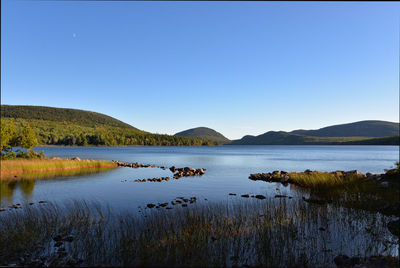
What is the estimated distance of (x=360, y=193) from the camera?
20031 millimetres

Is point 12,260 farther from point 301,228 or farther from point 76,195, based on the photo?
point 76,195

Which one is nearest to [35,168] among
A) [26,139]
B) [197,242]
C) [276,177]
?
[26,139]

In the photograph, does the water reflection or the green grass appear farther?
the water reflection

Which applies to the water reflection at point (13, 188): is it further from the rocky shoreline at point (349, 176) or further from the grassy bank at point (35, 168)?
the rocky shoreline at point (349, 176)

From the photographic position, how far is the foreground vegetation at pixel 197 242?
9523 mm

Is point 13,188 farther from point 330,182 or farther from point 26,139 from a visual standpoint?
point 330,182

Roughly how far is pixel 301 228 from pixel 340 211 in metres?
5.33

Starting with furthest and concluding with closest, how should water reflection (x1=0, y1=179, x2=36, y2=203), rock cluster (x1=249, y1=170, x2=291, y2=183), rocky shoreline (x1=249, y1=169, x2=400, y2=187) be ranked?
rock cluster (x1=249, y1=170, x2=291, y2=183), rocky shoreline (x1=249, y1=169, x2=400, y2=187), water reflection (x1=0, y1=179, x2=36, y2=203)

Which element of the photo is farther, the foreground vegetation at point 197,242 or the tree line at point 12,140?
the tree line at point 12,140

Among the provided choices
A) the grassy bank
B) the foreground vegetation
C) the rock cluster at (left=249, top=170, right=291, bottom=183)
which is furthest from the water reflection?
the rock cluster at (left=249, top=170, right=291, bottom=183)

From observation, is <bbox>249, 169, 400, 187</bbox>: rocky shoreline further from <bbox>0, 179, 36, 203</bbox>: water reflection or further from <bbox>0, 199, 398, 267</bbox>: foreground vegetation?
<bbox>0, 179, 36, 203</bbox>: water reflection

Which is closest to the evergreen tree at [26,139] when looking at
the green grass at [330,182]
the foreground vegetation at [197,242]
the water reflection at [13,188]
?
the water reflection at [13,188]

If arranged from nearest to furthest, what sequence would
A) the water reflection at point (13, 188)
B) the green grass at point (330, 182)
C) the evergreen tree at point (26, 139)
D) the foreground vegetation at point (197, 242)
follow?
the foreground vegetation at point (197, 242) → the green grass at point (330, 182) → the water reflection at point (13, 188) → the evergreen tree at point (26, 139)

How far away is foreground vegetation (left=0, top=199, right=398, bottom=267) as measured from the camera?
9.52 meters
